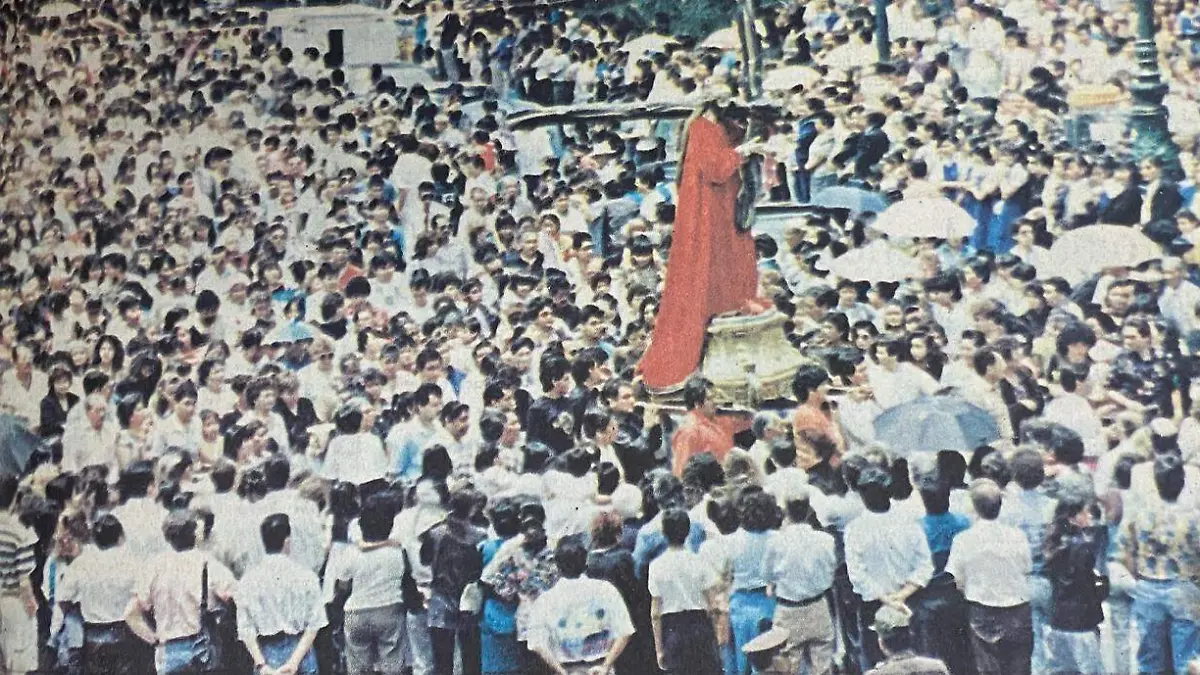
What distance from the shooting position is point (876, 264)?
21.5 feet

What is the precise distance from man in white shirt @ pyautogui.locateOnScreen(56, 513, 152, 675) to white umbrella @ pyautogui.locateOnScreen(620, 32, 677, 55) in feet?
12.0

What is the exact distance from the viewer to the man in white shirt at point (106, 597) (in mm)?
6535

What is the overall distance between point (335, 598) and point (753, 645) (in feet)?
6.81

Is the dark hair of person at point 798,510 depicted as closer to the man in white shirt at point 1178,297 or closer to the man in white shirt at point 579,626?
the man in white shirt at point 579,626

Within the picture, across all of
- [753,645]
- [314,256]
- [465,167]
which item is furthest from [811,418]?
[314,256]

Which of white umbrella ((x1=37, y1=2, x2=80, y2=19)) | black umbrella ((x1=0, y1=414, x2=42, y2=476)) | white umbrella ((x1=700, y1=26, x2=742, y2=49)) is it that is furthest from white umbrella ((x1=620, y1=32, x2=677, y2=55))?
black umbrella ((x1=0, y1=414, x2=42, y2=476))

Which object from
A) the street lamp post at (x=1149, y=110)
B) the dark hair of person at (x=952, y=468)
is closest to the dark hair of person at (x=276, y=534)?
the dark hair of person at (x=952, y=468)

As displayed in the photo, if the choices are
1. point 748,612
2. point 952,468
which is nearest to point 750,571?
point 748,612

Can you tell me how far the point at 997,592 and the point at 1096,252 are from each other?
1766mm

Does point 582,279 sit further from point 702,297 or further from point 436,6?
point 436,6

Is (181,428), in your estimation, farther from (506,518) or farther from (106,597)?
(506,518)

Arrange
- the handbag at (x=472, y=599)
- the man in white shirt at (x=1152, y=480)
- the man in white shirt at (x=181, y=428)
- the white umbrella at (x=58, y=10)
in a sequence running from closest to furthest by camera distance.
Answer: the man in white shirt at (x=1152, y=480) < the handbag at (x=472, y=599) < the man in white shirt at (x=181, y=428) < the white umbrella at (x=58, y=10)

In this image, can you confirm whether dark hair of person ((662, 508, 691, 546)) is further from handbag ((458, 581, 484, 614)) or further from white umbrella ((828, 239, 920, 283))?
white umbrella ((828, 239, 920, 283))

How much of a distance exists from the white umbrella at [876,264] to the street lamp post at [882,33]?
0.99 meters
